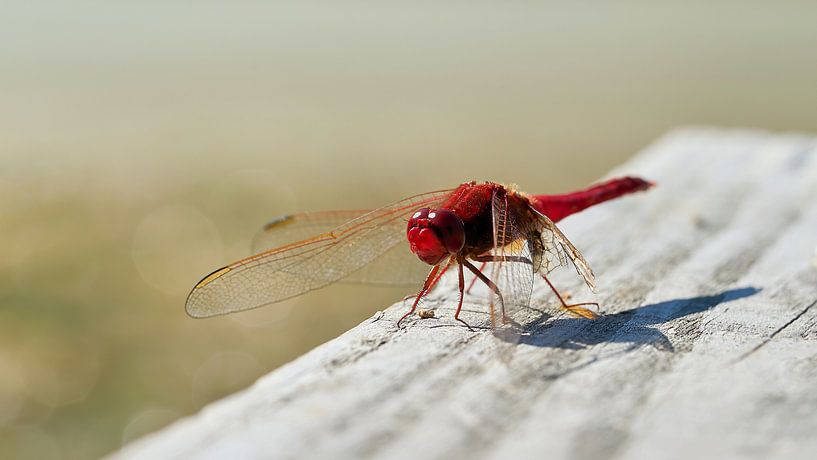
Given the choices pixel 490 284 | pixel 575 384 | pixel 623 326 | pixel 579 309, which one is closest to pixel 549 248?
pixel 490 284

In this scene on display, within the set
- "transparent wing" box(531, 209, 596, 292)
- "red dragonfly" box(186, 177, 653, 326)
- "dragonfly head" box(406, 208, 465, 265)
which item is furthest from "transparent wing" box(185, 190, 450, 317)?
"transparent wing" box(531, 209, 596, 292)

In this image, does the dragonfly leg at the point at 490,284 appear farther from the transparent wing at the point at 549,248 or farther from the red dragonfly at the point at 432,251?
the transparent wing at the point at 549,248

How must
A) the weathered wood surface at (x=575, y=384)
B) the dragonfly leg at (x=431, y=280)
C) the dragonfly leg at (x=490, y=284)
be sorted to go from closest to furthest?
the weathered wood surface at (x=575, y=384)
the dragonfly leg at (x=490, y=284)
the dragonfly leg at (x=431, y=280)

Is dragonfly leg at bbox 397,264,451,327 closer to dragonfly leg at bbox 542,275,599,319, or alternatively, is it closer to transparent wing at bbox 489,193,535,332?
transparent wing at bbox 489,193,535,332

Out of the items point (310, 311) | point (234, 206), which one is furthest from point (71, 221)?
point (310, 311)

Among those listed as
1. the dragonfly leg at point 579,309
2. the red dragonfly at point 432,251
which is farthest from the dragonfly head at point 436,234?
the dragonfly leg at point 579,309

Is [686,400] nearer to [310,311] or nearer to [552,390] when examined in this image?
[552,390]
